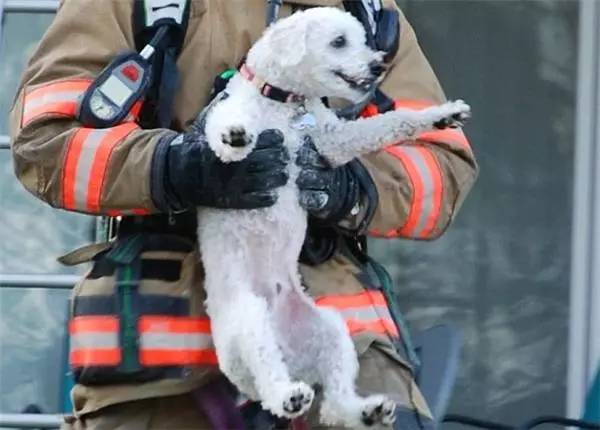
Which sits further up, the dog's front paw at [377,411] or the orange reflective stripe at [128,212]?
the orange reflective stripe at [128,212]

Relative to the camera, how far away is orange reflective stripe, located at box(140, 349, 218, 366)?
306cm

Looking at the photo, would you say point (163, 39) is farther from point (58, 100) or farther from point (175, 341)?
point (175, 341)

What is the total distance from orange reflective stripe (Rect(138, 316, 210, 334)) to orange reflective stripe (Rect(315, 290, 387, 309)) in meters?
0.20

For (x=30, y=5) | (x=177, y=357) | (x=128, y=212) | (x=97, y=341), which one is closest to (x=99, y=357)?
(x=97, y=341)

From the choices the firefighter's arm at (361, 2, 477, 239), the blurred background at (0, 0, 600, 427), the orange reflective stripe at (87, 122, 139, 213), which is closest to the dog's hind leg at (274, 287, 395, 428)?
the firefighter's arm at (361, 2, 477, 239)

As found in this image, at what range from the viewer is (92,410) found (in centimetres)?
309

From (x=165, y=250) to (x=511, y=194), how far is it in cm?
218

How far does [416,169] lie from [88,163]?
0.61 metres

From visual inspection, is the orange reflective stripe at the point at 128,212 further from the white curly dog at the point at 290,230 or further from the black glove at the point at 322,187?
the black glove at the point at 322,187

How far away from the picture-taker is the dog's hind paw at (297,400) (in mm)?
2834

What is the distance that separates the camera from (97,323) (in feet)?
10.1

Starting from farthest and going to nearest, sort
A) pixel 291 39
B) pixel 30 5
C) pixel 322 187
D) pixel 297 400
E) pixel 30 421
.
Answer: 1. pixel 30 5
2. pixel 30 421
3. pixel 322 187
4. pixel 291 39
5. pixel 297 400

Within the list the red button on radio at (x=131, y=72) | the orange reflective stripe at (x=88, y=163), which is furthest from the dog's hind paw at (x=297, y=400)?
the red button on radio at (x=131, y=72)

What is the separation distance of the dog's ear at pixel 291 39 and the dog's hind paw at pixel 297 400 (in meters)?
0.51
